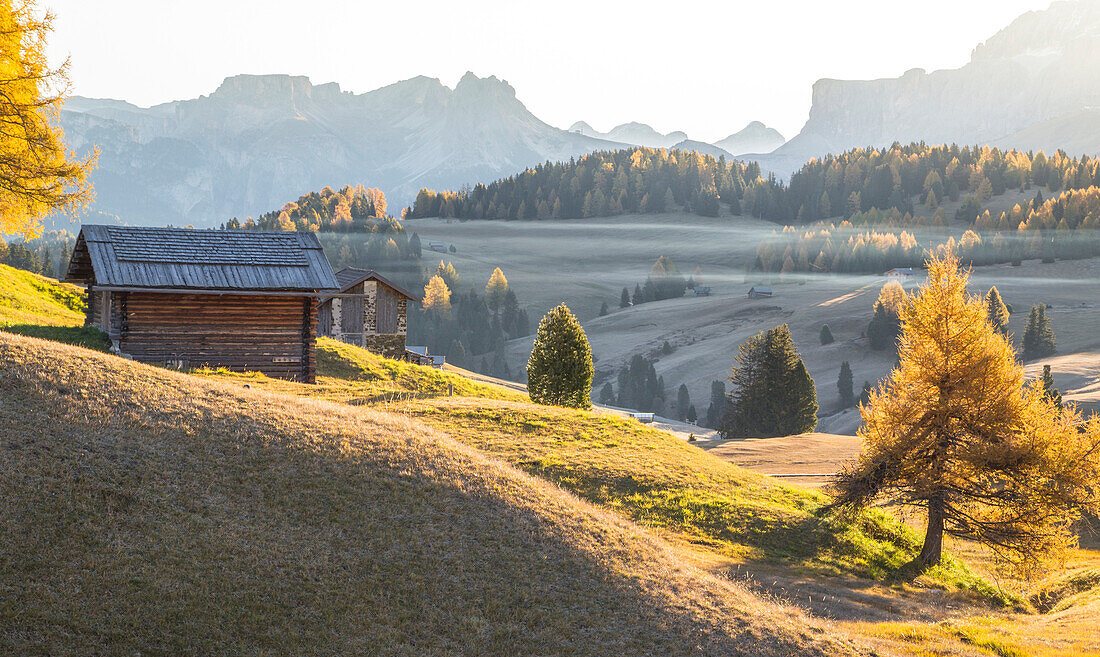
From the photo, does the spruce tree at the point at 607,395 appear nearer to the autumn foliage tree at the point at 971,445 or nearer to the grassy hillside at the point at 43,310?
the grassy hillside at the point at 43,310

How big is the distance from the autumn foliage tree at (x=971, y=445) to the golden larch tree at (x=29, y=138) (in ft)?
102

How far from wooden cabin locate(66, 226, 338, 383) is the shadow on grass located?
1.46 ft

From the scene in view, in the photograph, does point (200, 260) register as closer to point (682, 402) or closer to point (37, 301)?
point (37, 301)

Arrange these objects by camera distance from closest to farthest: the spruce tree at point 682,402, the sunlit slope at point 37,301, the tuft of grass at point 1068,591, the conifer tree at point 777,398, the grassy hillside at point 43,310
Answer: the tuft of grass at point 1068,591
the grassy hillside at point 43,310
the sunlit slope at point 37,301
the conifer tree at point 777,398
the spruce tree at point 682,402

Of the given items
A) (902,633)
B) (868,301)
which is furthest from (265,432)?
(868,301)

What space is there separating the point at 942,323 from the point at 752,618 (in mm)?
14606

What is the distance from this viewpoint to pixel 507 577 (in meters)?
15.2

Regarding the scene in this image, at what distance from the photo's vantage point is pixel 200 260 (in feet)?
112

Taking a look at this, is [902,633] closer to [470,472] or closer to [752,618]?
[752,618]

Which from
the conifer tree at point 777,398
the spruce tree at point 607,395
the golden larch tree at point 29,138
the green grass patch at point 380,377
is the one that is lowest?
the spruce tree at point 607,395

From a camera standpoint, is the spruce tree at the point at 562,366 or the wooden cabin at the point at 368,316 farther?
the wooden cabin at the point at 368,316

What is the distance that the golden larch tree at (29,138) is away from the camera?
29672mm

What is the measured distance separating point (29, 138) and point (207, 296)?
8.63 metres

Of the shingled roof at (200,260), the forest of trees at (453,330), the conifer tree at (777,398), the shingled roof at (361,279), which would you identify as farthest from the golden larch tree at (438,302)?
the shingled roof at (200,260)
